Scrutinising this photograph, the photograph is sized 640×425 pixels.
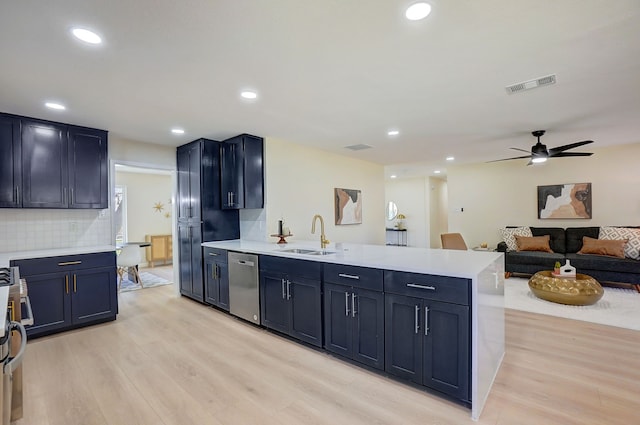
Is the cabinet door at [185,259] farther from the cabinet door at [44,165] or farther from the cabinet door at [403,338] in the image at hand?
the cabinet door at [403,338]

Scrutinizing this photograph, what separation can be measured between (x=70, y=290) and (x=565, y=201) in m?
8.32

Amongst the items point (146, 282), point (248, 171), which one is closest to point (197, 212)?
point (248, 171)

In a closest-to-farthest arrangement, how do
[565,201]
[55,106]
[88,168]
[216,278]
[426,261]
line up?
[426,261] → [55,106] → [88,168] → [216,278] → [565,201]

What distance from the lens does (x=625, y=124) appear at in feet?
13.2

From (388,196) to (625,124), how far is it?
23.7 ft

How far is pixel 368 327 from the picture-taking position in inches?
97.3

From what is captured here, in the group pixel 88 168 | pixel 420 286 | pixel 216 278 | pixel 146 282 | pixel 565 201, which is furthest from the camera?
pixel 565 201

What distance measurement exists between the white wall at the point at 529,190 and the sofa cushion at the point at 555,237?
1.17ft

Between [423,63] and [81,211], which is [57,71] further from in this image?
[423,63]

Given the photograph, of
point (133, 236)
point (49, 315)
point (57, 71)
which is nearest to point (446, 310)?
point (57, 71)

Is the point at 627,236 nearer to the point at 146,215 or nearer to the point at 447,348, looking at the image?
the point at 447,348

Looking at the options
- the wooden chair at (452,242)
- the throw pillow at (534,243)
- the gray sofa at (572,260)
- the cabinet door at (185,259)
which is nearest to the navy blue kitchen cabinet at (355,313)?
the wooden chair at (452,242)

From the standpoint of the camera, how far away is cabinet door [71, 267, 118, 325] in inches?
138

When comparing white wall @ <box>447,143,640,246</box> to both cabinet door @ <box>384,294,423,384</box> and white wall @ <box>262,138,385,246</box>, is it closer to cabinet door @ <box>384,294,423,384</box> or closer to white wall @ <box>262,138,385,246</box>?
white wall @ <box>262,138,385,246</box>
